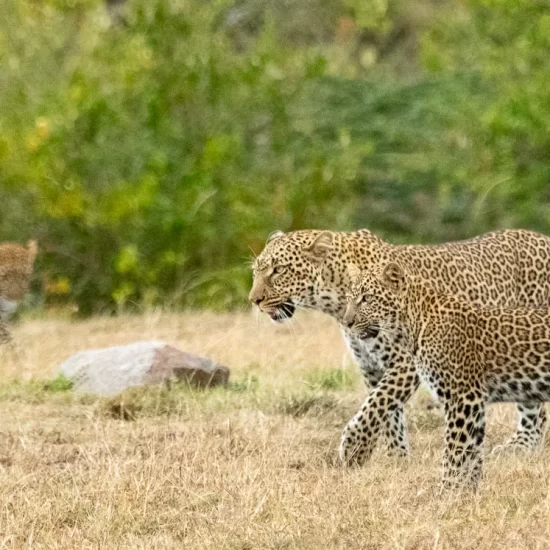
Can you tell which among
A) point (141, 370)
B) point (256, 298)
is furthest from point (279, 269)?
point (141, 370)

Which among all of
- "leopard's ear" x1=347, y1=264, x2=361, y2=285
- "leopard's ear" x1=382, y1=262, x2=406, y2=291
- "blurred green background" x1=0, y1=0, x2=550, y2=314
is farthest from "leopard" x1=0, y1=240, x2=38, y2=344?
"leopard's ear" x1=382, y1=262, x2=406, y2=291

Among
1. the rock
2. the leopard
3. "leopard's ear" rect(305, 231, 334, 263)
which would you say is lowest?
the rock

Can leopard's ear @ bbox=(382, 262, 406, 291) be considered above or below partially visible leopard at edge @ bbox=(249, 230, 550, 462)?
above

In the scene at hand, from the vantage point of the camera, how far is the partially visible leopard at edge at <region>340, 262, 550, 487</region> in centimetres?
769

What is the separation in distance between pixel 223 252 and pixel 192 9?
10.5 feet

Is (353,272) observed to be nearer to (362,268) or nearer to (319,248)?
(362,268)

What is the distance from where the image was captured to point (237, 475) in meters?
7.95

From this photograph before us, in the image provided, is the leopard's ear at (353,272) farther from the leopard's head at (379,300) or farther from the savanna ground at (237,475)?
the savanna ground at (237,475)

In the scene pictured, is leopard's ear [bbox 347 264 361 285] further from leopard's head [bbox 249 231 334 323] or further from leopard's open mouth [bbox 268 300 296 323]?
leopard's open mouth [bbox 268 300 296 323]

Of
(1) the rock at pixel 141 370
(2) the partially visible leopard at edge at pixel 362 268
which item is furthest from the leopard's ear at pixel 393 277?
(1) the rock at pixel 141 370

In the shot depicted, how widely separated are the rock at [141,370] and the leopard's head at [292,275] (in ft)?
5.29

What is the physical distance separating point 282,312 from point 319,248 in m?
0.47

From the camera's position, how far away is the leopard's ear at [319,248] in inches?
364

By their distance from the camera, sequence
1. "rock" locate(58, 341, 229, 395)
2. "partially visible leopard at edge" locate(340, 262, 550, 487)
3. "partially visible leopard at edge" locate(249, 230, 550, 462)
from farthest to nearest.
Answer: "rock" locate(58, 341, 229, 395) → "partially visible leopard at edge" locate(249, 230, 550, 462) → "partially visible leopard at edge" locate(340, 262, 550, 487)
